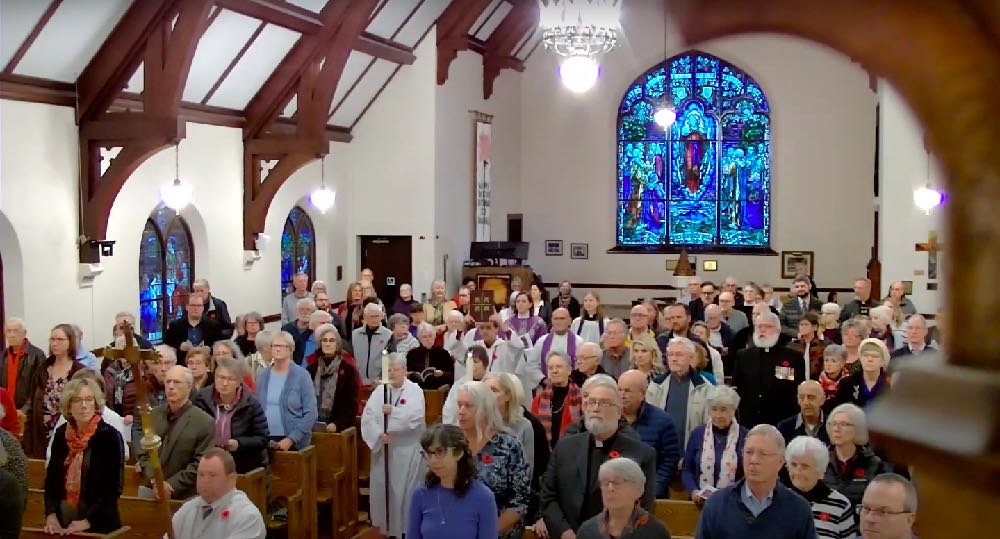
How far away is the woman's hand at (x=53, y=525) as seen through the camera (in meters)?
5.89

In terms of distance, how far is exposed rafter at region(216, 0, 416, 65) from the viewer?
1274 cm

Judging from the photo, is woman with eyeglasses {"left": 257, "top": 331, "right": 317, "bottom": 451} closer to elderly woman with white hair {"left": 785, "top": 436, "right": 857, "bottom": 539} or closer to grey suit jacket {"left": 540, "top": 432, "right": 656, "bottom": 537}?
grey suit jacket {"left": 540, "top": 432, "right": 656, "bottom": 537}

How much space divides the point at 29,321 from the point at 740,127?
46.9ft

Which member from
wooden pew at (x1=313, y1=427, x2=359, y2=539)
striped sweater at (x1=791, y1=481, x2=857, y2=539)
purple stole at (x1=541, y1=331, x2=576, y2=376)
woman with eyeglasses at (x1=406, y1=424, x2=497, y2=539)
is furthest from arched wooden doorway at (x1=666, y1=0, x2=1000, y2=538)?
purple stole at (x1=541, y1=331, x2=576, y2=376)

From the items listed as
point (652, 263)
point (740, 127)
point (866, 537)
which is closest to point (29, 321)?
point (866, 537)

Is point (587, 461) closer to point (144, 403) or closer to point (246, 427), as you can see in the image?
point (144, 403)

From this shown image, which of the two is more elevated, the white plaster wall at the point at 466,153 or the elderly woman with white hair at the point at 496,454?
the white plaster wall at the point at 466,153

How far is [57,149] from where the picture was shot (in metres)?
11.5

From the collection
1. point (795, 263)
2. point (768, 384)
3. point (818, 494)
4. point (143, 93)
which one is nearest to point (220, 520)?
point (818, 494)

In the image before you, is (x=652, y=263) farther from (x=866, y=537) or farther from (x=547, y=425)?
(x=866, y=537)

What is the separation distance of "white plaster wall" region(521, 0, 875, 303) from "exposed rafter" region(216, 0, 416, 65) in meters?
5.13

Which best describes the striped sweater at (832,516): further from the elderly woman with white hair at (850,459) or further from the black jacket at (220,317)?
the black jacket at (220,317)

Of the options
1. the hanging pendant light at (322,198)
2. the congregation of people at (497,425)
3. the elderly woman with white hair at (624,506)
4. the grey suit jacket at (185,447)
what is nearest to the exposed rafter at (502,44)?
the hanging pendant light at (322,198)

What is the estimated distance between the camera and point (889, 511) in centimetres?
434
